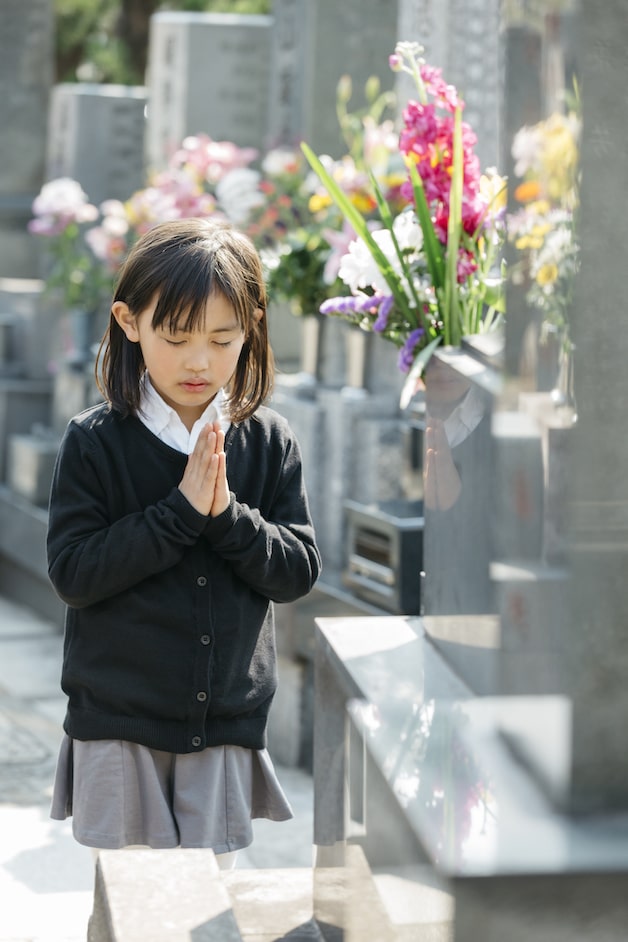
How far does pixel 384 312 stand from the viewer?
2.75m

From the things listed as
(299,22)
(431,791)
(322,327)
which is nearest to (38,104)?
(299,22)

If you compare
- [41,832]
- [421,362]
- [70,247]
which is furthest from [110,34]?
[421,362]

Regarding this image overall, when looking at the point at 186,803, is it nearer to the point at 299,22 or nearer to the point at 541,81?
the point at 541,81

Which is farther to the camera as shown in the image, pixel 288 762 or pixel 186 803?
pixel 288 762

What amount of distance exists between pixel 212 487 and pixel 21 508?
5.08 m

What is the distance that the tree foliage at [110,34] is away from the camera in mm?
19734

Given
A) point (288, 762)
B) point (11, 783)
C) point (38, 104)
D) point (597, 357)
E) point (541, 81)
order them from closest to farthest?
point (597, 357)
point (541, 81)
point (11, 783)
point (288, 762)
point (38, 104)

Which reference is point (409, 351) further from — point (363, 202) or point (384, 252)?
point (363, 202)

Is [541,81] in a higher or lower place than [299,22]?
lower

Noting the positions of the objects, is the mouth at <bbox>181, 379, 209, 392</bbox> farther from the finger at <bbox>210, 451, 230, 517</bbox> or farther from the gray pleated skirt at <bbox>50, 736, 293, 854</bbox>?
the gray pleated skirt at <bbox>50, 736, 293, 854</bbox>

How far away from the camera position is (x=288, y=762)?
16.6 feet

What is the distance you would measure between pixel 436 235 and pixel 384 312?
163 mm

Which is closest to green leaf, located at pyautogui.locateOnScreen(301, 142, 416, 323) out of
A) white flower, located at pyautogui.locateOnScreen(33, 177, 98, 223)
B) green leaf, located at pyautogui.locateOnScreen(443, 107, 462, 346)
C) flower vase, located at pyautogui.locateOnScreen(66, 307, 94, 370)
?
green leaf, located at pyautogui.locateOnScreen(443, 107, 462, 346)

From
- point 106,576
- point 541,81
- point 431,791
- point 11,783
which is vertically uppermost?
point 541,81
